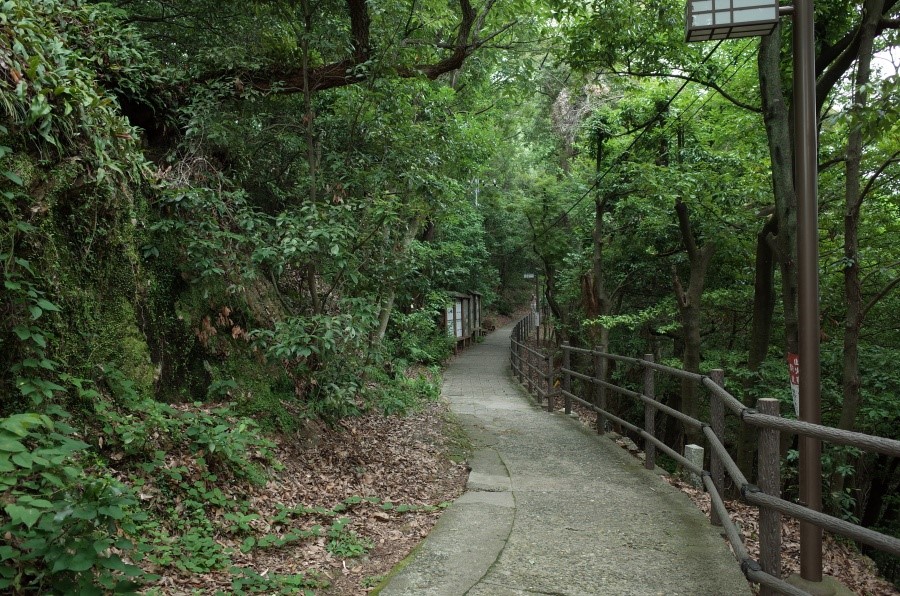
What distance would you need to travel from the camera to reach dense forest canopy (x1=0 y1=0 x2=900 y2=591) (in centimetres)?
363

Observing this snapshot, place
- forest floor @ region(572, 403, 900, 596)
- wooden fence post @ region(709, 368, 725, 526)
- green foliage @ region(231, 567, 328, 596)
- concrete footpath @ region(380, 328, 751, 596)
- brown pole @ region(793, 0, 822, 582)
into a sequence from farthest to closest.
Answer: forest floor @ region(572, 403, 900, 596) → wooden fence post @ region(709, 368, 725, 526) → brown pole @ region(793, 0, 822, 582) → concrete footpath @ region(380, 328, 751, 596) → green foliage @ region(231, 567, 328, 596)

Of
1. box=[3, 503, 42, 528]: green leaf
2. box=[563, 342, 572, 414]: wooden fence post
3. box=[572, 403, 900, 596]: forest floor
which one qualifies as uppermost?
box=[3, 503, 42, 528]: green leaf

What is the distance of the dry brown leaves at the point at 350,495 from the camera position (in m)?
3.67

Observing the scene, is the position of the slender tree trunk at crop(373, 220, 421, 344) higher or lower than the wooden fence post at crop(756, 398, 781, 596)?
higher

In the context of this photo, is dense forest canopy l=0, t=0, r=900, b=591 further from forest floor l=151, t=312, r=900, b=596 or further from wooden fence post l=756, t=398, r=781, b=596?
wooden fence post l=756, t=398, r=781, b=596

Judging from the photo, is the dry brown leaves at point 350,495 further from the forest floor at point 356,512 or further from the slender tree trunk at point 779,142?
the slender tree trunk at point 779,142

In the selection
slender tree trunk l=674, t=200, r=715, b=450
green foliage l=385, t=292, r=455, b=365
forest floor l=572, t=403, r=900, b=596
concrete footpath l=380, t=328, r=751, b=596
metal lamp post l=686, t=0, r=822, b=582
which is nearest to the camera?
concrete footpath l=380, t=328, r=751, b=596

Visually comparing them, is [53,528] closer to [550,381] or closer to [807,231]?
[807,231]

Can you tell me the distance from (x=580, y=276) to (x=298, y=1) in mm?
12428

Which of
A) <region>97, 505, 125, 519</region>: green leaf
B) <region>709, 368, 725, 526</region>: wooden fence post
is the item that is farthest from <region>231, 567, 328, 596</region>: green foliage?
<region>709, 368, 725, 526</region>: wooden fence post

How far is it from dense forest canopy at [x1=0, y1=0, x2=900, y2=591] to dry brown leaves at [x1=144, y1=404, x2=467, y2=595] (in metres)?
0.25

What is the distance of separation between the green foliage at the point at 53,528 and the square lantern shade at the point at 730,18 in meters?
4.82

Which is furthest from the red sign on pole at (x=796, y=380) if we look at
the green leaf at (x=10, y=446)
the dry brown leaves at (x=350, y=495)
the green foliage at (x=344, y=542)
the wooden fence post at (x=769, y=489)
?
the green leaf at (x=10, y=446)

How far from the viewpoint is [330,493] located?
16.9 feet
